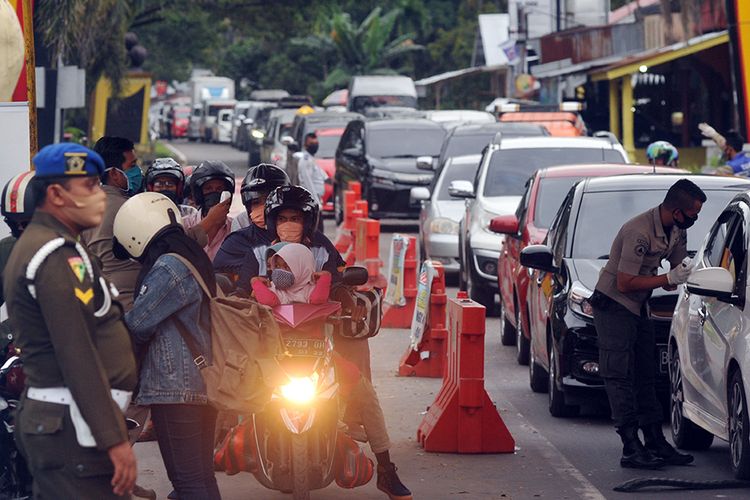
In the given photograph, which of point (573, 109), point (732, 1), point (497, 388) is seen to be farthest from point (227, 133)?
point (497, 388)

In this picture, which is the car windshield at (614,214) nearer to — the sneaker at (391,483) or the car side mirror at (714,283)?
the car side mirror at (714,283)

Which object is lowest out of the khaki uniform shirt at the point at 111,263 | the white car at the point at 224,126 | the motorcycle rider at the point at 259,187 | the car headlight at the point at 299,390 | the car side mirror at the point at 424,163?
the car headlight at the point at 299,390

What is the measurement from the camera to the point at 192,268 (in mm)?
6609

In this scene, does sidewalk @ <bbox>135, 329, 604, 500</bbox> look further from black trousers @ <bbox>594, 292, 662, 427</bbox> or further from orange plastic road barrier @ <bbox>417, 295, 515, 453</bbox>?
black trousers @ <bbox>594, 292, 662, 427</bbox>

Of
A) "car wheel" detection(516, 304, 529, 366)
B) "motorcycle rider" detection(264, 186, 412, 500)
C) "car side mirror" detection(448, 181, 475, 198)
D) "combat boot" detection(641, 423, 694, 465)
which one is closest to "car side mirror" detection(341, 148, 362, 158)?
"car side mirror" detection(448, 181, 475, 198)

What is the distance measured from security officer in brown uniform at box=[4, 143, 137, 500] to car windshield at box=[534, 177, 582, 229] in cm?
938

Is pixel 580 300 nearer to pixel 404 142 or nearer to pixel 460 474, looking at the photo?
pixel 460 474

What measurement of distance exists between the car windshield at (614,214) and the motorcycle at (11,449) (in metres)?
5.28

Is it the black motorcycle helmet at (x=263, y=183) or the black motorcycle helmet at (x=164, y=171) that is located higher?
the black motorcycle helmet at (x=164, y=171)

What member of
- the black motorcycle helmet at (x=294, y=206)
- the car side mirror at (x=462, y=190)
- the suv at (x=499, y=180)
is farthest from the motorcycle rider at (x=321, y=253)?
the car side mirror at (x=462, y=190)

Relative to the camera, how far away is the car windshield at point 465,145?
24175 millimetres

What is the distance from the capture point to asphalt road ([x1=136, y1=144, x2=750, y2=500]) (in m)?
8.77

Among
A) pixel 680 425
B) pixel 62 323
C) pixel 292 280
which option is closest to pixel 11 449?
pixel 292 280

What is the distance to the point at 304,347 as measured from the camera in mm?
7656
